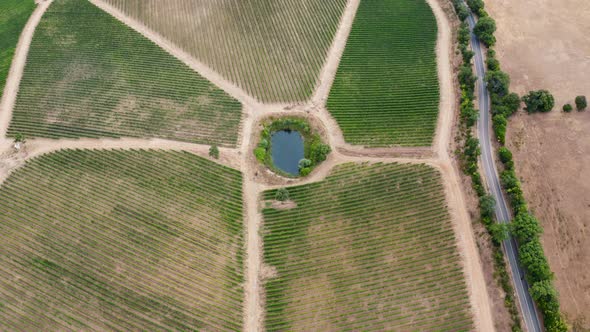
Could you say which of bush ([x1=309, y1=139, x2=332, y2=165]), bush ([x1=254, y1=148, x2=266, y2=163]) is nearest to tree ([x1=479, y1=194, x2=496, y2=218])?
bush ([x1=309, y1=139, x2=332, y2=165])

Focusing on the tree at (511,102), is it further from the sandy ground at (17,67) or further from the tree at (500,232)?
the sandy ground at (17,67)

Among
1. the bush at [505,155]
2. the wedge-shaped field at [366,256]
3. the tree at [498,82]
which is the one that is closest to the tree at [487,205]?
the wedge-shaped field at [366,256]

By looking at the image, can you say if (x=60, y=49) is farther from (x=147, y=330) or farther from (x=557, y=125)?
(x=557, y=125)

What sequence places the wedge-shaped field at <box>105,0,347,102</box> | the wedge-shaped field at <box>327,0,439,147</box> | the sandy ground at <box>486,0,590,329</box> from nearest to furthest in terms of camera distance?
the sandy ground at <box>486,0,590,329</box> < the wedge-shaped field at <box>327,0,439,147</box> < the wedge-shaped field at <box>105,0,347,102</box>

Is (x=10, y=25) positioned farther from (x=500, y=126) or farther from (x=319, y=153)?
(x=500, y=126)

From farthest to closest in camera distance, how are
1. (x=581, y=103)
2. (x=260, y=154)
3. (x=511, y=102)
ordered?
(x=581, y=103)
(x=511, y=102)
(x=260, y=154)

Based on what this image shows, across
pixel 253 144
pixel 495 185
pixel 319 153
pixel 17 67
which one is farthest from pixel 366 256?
pixel 17 67

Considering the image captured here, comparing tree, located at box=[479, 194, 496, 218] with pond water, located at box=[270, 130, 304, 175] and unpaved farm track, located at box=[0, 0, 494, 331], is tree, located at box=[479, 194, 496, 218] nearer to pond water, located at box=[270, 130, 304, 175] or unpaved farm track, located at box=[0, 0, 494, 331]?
unpaved farm track, located at box=[0, 0, 494, 331]
